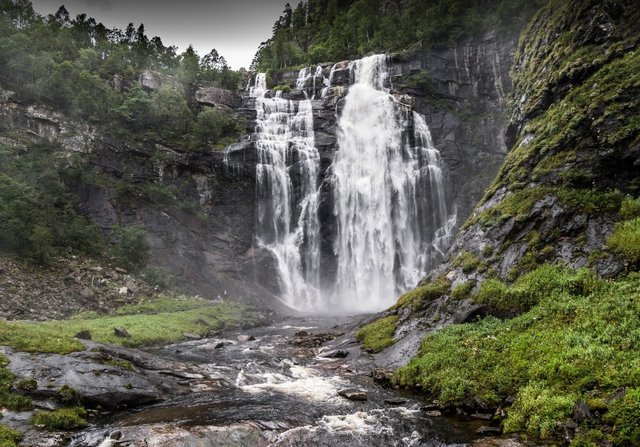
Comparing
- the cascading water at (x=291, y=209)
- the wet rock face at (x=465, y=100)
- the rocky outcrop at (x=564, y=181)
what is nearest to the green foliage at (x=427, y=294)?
the rocky outcrop at (x=564, y=181)

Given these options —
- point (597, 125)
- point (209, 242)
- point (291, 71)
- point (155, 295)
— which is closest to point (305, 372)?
point (597, 125)

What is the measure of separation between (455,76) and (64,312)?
51.8m

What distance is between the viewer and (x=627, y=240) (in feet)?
45.2

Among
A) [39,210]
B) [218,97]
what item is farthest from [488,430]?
[218,97]

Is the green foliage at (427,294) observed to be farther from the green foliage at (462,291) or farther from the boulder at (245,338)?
the boulder at (245,338)

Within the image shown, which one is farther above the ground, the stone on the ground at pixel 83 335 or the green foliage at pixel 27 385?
the green foliage at pixel 27 385

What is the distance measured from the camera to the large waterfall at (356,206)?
44.3m

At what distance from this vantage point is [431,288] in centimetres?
2000

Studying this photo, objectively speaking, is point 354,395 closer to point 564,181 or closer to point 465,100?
point 564,181

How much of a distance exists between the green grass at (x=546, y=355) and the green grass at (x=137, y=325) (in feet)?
42.8

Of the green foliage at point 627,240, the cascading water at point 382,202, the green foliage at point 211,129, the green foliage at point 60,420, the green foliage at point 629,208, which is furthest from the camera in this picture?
the green foliage at point 211,129


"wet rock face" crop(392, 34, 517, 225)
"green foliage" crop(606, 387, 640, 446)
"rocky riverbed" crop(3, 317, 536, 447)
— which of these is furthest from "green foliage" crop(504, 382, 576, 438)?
"wet rock face" crop(392, 34, 517, 225)

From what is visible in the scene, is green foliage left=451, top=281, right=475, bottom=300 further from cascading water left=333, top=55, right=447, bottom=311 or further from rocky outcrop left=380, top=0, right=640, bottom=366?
cascading water left=333, top=55, right=447, bottom=311

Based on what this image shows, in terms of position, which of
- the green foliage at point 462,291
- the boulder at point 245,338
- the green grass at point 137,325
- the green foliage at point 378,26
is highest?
the green foliage at point 378,26
